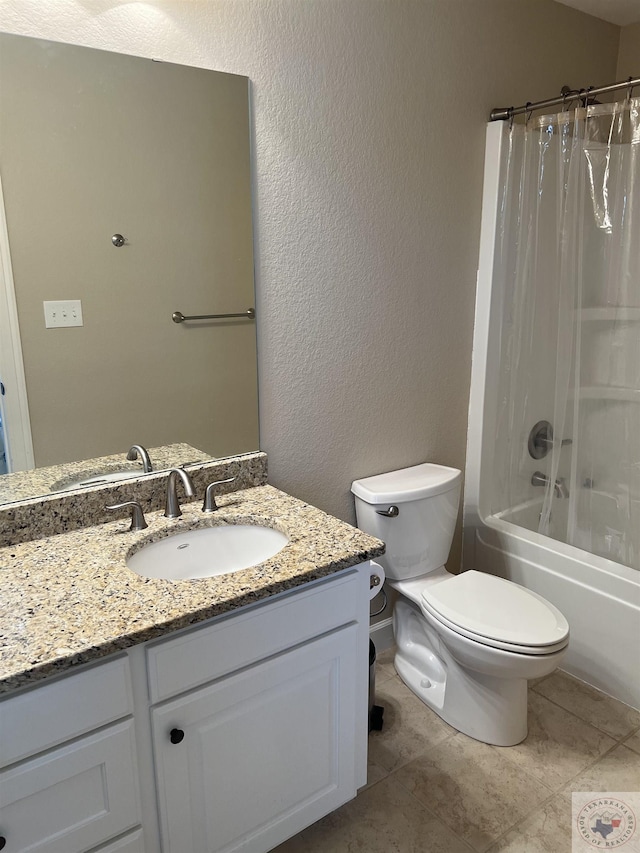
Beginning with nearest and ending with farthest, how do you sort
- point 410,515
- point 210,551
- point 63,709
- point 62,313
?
1. point 63,709
2. point 62,313
3. point 210,551
4. point 410,515

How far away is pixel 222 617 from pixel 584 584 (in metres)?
1.43

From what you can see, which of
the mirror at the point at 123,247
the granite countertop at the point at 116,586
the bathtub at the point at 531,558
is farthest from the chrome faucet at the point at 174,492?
the bathtub at the point at 531,558

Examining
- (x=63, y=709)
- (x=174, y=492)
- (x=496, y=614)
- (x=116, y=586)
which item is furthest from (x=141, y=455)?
(x=496, y=614)

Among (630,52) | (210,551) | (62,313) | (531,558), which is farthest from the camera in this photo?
(630,52)

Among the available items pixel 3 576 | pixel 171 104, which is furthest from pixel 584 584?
pixel 171 104

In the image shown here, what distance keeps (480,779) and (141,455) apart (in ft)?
4.46

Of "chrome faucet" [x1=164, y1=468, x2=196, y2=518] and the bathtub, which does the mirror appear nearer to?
"chrome faucet" [x1=164, y1=468, x2=196, y2=518]

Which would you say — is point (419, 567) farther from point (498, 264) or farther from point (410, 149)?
A: point (410, 149)

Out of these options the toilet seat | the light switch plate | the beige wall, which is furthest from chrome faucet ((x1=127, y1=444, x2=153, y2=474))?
the beige wall

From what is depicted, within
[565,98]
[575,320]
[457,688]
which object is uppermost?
[565,98]

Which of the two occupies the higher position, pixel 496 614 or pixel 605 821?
pixel 496 614

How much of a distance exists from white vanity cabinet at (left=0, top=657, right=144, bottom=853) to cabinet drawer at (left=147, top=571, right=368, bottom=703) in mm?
75

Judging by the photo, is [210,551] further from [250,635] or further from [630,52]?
[630,52]

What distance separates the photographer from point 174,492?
1645mm
